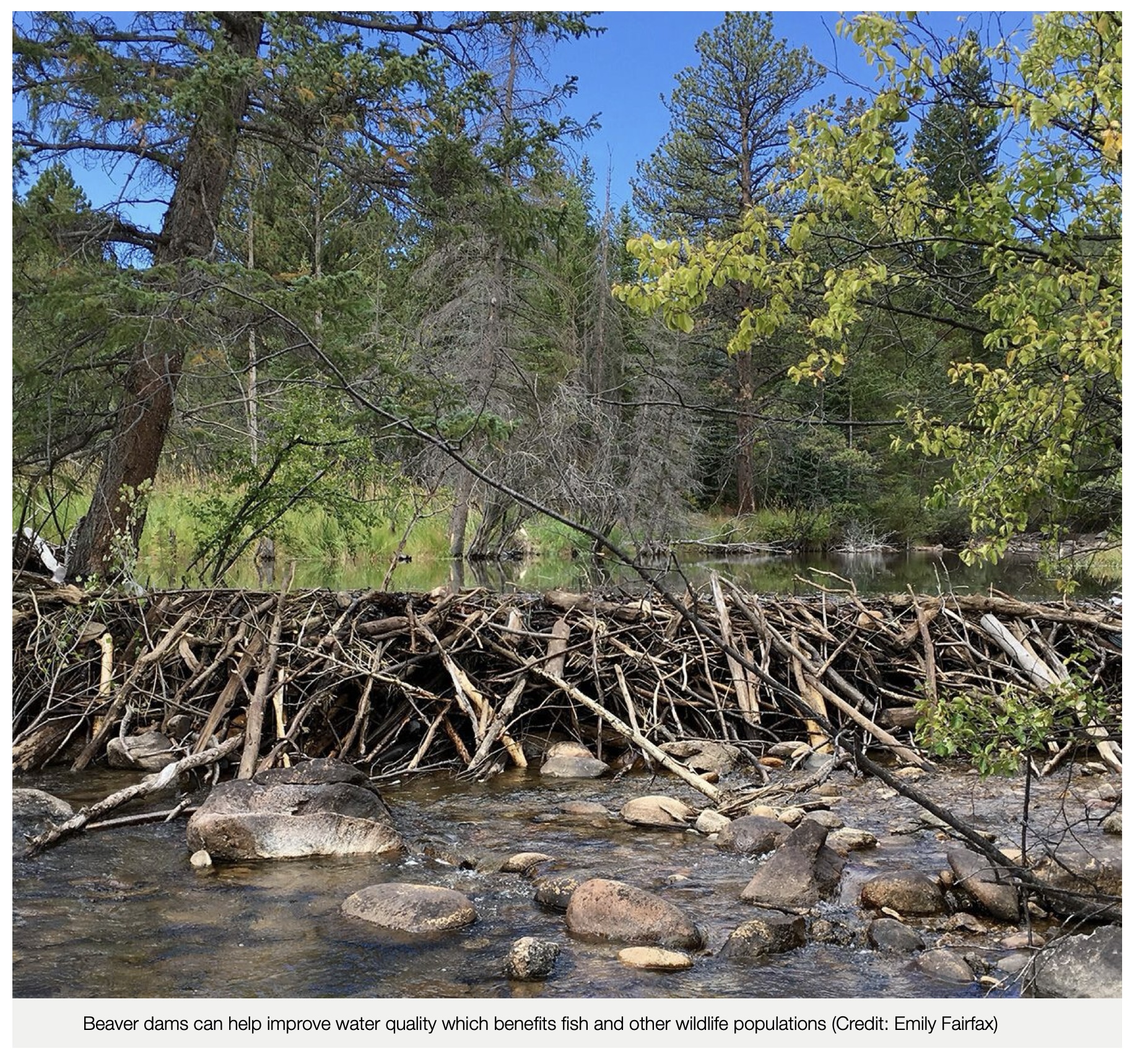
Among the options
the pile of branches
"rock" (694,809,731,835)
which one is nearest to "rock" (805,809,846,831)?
"rock" (694,809,731,835)

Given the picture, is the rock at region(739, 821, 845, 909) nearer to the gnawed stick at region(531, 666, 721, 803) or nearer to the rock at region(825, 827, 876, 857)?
the rock at region(825, 827, 876, 857)

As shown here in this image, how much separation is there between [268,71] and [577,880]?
327 inches

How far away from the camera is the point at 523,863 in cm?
480

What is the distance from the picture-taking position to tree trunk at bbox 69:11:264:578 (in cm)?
986

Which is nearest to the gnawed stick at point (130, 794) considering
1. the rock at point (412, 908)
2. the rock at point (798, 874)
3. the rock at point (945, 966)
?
the rock at point (412, 908)

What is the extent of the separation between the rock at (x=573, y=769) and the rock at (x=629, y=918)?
2514 mm

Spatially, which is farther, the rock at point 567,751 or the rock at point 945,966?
the rock at point 567,751

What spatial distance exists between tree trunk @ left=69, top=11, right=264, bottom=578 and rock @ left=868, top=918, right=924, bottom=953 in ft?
25.9

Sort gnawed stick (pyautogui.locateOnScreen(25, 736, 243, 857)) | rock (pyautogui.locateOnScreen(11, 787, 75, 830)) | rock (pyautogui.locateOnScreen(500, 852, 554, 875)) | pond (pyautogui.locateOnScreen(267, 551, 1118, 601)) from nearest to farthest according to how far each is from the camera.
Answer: rock (pyautogui.locateOnScreen(500, 852, 554, 875)) < gnawed stick (pyautogui.locateOnScreen(25, 736, 243, 857)) < rock (pyautogui.locateOnScreen(11, 787, 75, 830)) < pond (pyautogui.locateOnScreen(267, 551, 1118, 601))

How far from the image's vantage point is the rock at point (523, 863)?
477cm

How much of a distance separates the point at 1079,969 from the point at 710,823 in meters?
2.23

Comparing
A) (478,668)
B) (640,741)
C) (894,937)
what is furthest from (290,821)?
(894,937)

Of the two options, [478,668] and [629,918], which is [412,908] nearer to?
[629,918]

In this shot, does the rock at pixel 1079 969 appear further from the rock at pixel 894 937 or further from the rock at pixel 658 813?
the rock at pixel 658 813
